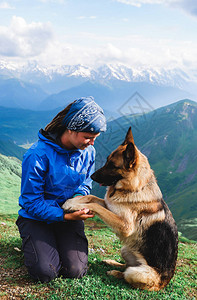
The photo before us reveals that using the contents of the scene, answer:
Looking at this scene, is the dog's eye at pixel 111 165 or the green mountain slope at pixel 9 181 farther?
the green mountain slope at pixel 9 181

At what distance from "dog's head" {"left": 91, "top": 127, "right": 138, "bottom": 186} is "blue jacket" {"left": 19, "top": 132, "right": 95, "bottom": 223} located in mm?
802

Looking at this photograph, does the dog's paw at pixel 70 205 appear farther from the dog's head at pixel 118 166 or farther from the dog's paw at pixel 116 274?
the dog's paw at pixel 116 274

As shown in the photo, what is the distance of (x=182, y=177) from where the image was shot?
17162 centimetres

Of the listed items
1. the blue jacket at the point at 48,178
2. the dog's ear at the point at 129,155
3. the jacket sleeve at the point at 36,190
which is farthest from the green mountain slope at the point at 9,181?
the dog's ear at the point at 129,155

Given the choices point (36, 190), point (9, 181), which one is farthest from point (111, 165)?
point (9, 181)

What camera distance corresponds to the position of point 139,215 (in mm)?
6570

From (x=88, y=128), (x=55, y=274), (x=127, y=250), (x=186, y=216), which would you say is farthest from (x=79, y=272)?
(x=186, y=216)

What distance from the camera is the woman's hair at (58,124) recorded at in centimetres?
676

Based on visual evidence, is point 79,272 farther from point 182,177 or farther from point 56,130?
point 182,177

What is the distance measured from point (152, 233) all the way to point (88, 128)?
3303mm

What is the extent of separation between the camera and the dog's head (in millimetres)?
6312

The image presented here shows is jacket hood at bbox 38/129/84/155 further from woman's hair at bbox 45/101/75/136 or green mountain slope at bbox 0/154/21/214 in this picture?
green mountain slope at bbox 0/154/21/214

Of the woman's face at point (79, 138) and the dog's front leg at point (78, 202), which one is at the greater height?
the woman's face at point (79, 138)

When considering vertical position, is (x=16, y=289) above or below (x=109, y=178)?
below
